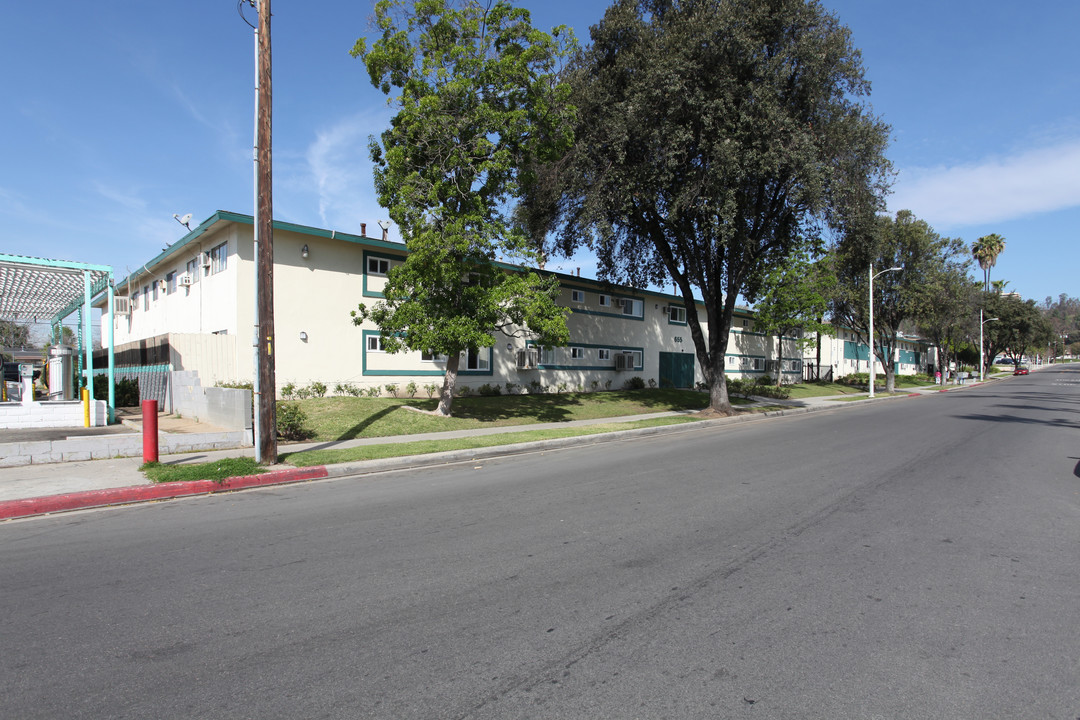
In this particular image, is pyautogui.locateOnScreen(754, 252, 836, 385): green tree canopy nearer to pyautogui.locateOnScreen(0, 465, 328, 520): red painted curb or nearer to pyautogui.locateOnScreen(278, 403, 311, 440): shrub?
pyautogui.locateOnScreen(278, 403, 311, 440): shrub

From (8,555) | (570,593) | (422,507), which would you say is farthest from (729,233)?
(8,555)

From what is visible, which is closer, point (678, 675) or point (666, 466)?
point (678, 675)

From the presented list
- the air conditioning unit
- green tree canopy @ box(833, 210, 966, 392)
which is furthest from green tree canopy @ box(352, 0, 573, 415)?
green tree canopy @ box(833, 210, 966, 392)

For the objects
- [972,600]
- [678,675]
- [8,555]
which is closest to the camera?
[678,675]

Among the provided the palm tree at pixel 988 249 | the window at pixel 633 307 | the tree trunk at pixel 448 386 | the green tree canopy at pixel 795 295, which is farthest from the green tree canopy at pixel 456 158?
the palm tree at pixel 988 249

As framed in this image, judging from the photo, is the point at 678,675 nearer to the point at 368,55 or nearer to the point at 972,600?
the point at 972,600

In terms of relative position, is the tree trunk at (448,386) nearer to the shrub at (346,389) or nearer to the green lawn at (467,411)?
the green lawn at (467,411)

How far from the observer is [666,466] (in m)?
10.5

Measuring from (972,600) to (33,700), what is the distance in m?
5.98

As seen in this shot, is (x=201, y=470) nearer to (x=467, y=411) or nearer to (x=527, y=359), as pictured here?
(x=467, y=411)

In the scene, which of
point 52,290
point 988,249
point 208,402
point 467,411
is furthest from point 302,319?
point 988,249

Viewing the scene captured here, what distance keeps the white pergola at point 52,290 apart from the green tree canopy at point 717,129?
12929mm

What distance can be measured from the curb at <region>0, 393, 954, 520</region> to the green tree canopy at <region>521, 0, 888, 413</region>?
8092 mm

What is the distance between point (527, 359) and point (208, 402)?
13.1m
